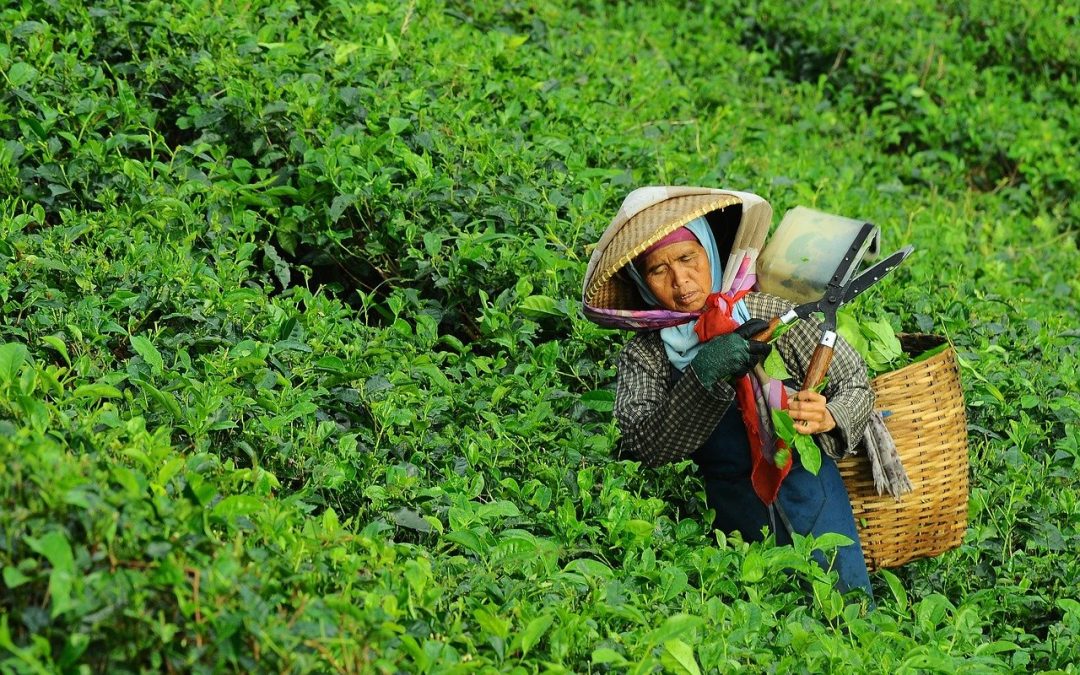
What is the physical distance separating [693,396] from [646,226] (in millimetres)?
475

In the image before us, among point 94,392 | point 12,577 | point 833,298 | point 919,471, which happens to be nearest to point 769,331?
point 833,298

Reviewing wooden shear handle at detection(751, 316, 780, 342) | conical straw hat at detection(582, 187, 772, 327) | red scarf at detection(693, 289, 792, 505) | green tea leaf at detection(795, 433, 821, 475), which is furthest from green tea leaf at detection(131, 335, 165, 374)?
green tea leaf at detection(795, 433, 821, 475)

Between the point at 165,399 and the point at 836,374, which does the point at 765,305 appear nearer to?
the point at 836,374

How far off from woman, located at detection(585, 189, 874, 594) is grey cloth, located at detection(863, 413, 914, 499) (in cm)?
9

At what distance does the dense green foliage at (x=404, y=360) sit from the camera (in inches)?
89.0

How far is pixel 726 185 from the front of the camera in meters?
5.12

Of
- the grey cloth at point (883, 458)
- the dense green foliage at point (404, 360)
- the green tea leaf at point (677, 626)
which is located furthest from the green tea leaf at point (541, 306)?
the green tea leaf at point (677, 626)

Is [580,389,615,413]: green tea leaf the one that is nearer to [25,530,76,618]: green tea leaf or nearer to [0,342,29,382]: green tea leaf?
[0,342,29,382]: green tea leaf

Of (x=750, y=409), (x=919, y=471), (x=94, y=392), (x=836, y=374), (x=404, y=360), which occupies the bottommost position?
(x=404, y=360)

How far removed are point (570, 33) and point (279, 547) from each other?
4.53m

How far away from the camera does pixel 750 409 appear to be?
3242 millimetres

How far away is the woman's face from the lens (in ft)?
11.0

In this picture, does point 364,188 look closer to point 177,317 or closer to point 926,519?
point 177,317

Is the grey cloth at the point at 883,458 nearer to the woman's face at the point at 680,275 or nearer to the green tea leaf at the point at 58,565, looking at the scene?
the woman's face at the point at 680,275
